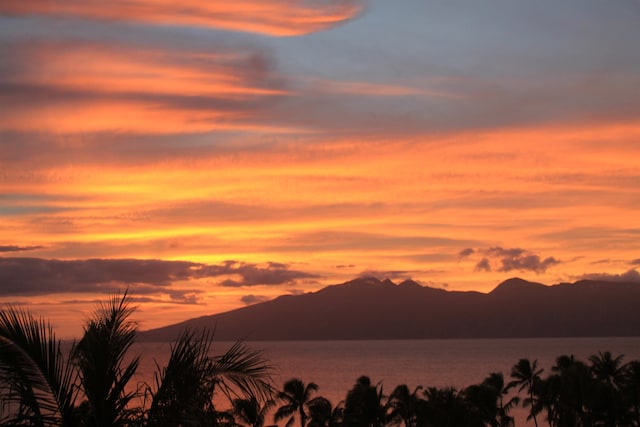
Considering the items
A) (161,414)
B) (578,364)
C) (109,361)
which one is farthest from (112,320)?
(578,364)

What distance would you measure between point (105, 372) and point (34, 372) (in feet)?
2.47

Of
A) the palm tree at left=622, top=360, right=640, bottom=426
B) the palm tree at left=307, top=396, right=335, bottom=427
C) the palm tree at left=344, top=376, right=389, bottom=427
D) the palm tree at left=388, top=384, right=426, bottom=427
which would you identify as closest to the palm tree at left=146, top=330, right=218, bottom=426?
the palm tree at left=344, top=376, right=389, bottom=427

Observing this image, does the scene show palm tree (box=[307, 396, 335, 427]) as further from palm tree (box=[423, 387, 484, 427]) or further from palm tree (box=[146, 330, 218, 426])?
palm tree (box=[146, 330, 218, 426])

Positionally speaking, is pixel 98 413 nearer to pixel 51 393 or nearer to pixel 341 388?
pixel 51 393

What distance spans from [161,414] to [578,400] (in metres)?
62.1

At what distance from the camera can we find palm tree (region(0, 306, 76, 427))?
8.86 metres

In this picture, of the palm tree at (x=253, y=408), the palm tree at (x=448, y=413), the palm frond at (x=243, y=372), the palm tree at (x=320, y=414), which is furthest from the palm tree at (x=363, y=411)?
the palm frond at (x=243, y=372)

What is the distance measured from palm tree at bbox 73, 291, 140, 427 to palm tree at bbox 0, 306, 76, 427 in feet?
0.72

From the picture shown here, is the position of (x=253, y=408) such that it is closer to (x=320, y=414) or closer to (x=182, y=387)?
(x=182, y=387)

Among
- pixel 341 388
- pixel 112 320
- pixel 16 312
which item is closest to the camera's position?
pixel 16 312

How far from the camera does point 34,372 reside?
356 inches

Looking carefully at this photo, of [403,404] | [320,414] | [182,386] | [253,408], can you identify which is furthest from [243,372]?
[403,404]

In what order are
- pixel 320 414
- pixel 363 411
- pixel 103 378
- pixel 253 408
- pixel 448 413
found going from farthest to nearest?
pixel 320 414 < pixel 363 411 < pixel 448 413 < pixel 253 408 < pixel 103 378

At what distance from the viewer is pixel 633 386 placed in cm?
7006
